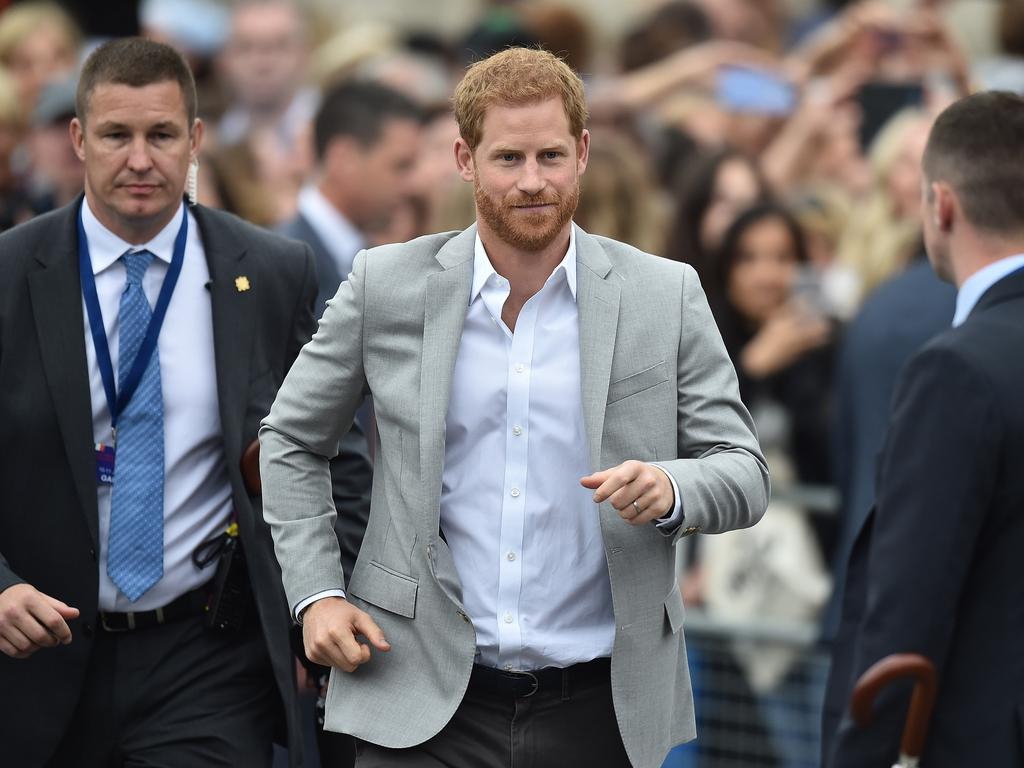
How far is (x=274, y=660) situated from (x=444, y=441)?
1.11 m

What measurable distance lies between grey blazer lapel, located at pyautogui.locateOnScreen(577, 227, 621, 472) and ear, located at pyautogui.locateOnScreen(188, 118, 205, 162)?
4.52 ft

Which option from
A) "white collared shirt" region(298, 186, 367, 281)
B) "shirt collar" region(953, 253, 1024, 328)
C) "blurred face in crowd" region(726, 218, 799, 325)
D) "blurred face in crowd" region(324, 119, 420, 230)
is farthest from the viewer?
"blurred face in crowd" region(726, 218, 799, 325)

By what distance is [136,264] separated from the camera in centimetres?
527

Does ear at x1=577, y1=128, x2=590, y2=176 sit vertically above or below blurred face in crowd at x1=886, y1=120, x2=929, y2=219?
above

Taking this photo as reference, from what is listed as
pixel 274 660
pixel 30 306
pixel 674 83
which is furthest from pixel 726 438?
pixel 674 83

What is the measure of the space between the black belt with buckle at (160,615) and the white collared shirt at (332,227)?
10.2 feet

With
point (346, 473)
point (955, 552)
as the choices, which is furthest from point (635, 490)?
point (346, 473)

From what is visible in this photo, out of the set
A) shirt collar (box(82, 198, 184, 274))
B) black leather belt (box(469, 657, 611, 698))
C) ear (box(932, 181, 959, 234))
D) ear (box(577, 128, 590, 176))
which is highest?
ear (box(577, 128, 590, 176))

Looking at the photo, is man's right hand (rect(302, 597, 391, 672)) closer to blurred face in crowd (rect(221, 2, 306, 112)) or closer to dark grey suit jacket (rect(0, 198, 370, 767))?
dark grey suit jacket (rect(0, 198, 370, 767))

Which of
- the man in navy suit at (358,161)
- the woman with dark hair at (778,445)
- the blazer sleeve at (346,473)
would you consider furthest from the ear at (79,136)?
the woman with dark hair at (778,445)

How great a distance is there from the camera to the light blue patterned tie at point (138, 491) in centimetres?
512

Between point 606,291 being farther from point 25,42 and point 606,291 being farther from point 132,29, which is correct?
point 132,29

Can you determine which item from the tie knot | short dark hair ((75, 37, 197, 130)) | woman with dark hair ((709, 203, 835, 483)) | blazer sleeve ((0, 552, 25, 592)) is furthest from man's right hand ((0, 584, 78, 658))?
woman with dark hair ((709, 203, 835, 483))

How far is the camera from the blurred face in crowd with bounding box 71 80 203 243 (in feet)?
17.1
